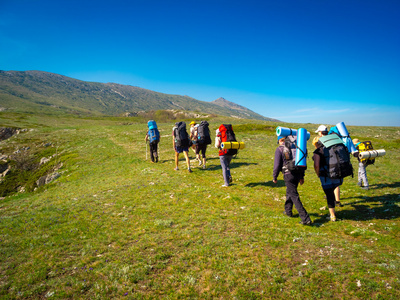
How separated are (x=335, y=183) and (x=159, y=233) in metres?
8.37

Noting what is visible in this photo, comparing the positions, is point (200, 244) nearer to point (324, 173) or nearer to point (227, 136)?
point (324, 173)

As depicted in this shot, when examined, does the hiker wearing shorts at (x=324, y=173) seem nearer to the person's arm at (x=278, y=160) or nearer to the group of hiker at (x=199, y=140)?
the person's arm at (x=278, y=160)

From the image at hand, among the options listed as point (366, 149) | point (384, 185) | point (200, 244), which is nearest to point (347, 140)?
point (366, 149)

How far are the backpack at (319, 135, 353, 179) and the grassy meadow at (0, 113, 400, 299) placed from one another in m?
2.43

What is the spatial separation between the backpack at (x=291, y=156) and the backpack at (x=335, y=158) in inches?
44.3

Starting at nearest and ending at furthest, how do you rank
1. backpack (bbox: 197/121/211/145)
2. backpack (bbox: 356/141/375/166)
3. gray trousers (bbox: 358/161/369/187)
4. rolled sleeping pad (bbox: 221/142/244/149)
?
backpack (bbox: 356/141/375/166), rolled sleeping pad (bbox: 221/142/244/149), gray trousers (bbox: 358/161/369/187), backpack (bbox: 197/121/211/145)

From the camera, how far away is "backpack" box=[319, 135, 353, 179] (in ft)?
28.4

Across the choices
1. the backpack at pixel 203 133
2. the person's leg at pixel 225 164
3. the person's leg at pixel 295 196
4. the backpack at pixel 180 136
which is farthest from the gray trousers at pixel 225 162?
the person's leg at pixel 295 196

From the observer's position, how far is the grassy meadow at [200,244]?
5.88m

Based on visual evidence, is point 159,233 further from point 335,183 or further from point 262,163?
point 262,163

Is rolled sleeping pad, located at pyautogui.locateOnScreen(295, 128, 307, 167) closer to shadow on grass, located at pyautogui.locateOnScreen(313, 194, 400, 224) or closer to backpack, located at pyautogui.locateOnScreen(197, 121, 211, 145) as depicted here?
shadow on grass, located at pyautogui.locateOnScreen(313, 194, 400, 224)

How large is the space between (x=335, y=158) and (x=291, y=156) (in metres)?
1.79

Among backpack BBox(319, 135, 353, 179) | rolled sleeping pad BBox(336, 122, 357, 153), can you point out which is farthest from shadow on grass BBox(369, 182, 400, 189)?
backpack BBox(319, 135, 353, 179)

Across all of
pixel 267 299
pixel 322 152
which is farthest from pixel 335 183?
pixel 267 299
